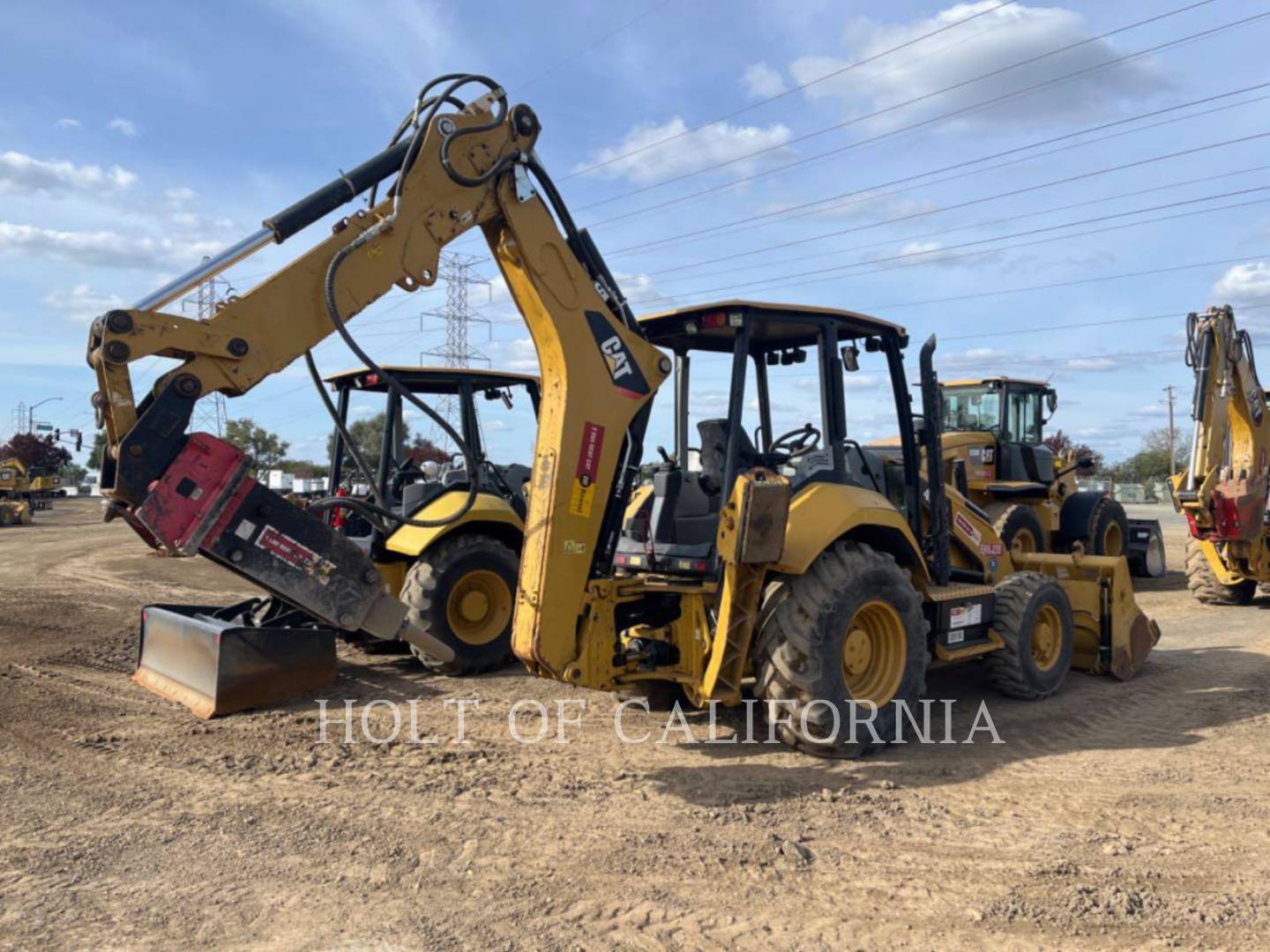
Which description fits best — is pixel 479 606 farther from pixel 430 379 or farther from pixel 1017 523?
pixel 1017 523

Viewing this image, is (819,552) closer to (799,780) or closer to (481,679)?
(799,780)

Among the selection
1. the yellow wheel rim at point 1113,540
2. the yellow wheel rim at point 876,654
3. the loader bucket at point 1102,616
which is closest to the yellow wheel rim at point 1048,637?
the loader bucket at point 1102,616

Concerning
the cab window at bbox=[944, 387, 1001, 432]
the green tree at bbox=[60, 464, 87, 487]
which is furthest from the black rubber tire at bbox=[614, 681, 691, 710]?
the green tree at bbox=[60, 464, 87, 487]

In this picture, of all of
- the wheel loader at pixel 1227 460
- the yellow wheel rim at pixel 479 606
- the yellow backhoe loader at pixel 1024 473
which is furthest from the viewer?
the yellow backhoe loader at pixel 1024 473

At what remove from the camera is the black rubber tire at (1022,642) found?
6535mm

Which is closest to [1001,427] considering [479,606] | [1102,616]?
[1102,616]

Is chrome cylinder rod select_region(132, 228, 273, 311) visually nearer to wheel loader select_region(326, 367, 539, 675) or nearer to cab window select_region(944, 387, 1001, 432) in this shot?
wheel loader select_region(326, 367, 539, 675)

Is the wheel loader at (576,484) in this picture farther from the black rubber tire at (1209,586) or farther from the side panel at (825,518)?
the black rubber tire at (1209,586)

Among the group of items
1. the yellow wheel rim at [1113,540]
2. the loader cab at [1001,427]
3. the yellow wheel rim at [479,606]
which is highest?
the loader cab at [1001,427]

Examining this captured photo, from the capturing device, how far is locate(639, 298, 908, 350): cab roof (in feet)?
18.0

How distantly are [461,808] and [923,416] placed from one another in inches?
152

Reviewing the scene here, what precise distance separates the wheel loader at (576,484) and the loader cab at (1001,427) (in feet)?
24.1

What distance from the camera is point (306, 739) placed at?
557cm

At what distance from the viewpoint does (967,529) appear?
22.9 feet
